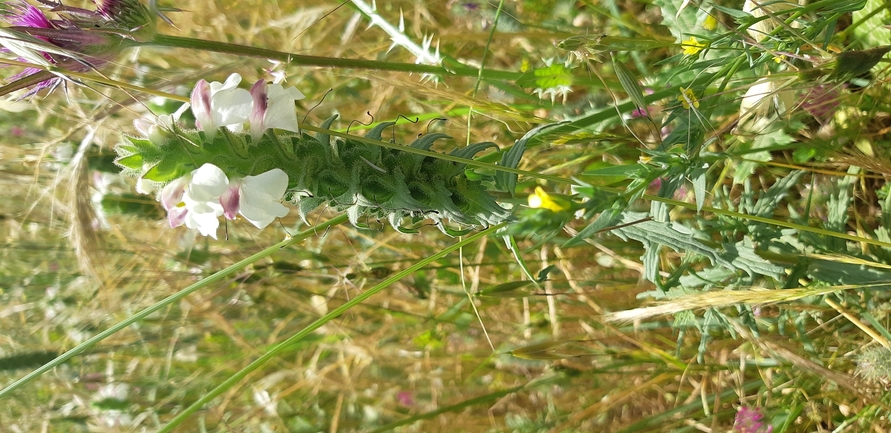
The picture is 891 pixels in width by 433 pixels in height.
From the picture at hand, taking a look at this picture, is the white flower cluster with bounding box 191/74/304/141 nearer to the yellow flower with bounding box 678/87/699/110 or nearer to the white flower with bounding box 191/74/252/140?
the white flower with bounding box 191/74/252/140

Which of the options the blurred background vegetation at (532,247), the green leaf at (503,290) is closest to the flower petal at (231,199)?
the blurred background vegetation at (532,247)

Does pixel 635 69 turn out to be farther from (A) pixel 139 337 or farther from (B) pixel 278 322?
(A) pixel 139 337

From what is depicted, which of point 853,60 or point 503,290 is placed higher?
point 853,60

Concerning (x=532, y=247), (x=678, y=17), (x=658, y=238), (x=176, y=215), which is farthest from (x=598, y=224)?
(x=678, y=17)

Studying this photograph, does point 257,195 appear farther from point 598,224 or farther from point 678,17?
point 678,17

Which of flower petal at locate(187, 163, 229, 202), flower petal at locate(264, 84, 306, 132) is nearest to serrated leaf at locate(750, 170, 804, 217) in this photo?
flower petal at locate(264, 84, 306, 132)

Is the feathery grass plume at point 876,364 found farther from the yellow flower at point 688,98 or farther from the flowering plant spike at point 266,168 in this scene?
the flowering plant spike at point 266,168
